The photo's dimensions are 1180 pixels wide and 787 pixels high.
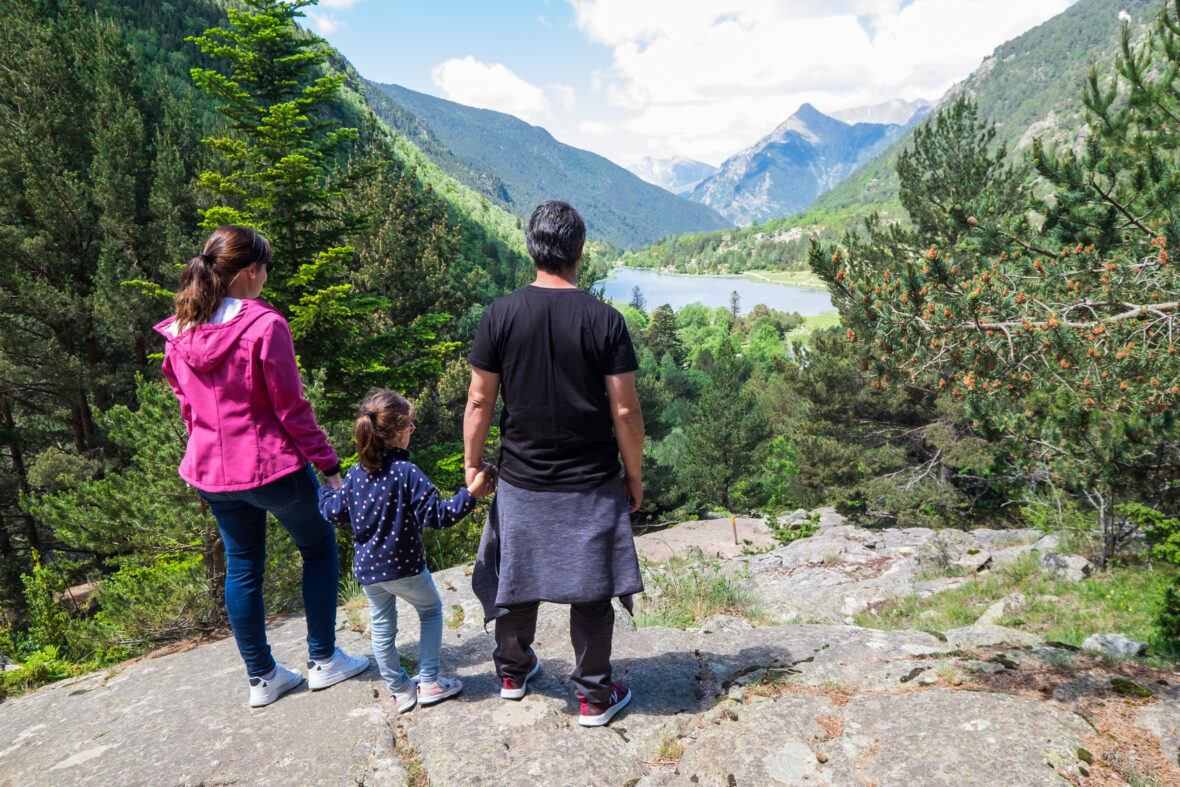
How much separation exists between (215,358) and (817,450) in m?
21.1

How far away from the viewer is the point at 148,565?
18.5 feet

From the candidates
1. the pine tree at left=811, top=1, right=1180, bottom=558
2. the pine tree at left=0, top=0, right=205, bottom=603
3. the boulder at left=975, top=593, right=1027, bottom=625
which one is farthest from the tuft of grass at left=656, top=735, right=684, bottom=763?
the pine tree at left=0, top=0, right=205, bottom=603

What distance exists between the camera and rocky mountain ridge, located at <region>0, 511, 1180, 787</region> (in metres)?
2.43

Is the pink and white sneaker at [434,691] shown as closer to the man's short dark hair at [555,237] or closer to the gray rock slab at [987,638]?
the man's short dark hair at [555,237]

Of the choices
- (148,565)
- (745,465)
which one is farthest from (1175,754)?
(745,465)

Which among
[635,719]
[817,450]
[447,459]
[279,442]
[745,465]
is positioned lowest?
[745,465]

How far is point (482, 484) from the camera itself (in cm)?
264

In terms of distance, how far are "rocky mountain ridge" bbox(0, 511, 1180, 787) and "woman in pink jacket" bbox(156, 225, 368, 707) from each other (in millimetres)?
653

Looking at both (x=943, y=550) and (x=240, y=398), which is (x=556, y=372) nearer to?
(x=240, y=398)

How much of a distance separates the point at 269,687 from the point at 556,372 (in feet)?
6.93

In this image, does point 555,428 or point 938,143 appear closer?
point 555,428

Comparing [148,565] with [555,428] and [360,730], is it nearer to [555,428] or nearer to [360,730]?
[360,730]

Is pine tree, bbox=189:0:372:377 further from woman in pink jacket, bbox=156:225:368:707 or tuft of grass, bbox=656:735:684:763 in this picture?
tuft of grass, bbox=656:735:684:763

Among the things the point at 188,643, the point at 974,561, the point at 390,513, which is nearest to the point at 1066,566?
the point at 974,561
